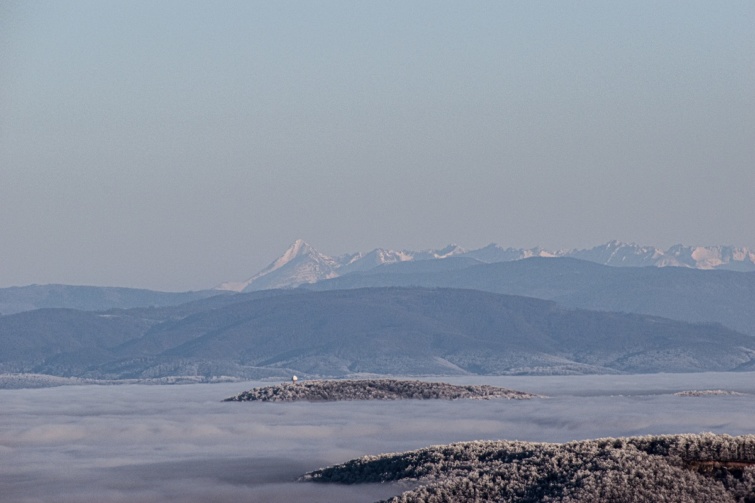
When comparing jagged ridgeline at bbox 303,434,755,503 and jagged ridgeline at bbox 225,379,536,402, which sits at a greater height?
jagged ridgeline at bbox 225,379,536,402

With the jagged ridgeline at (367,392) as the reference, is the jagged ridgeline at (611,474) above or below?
below

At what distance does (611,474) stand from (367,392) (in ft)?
241

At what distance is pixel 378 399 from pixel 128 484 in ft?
194

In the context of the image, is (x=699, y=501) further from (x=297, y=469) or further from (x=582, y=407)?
(x=582, y=407)

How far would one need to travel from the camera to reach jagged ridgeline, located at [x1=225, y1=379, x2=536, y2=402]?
108 m

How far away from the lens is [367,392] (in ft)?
360

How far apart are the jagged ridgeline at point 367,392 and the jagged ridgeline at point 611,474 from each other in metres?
64.7

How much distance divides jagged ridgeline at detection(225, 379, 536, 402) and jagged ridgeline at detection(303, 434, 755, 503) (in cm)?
6470

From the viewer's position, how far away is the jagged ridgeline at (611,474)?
3569 cm

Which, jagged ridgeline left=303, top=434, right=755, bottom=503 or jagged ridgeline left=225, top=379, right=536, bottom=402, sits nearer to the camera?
jagged ridgeline left=303, top=434, right=755, bottom=503

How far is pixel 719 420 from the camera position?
250ft

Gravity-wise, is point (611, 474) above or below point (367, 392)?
below

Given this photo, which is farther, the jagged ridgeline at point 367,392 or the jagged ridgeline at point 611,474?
the jagged ridgeline at point 367,392

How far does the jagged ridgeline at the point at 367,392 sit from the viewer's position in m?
108
